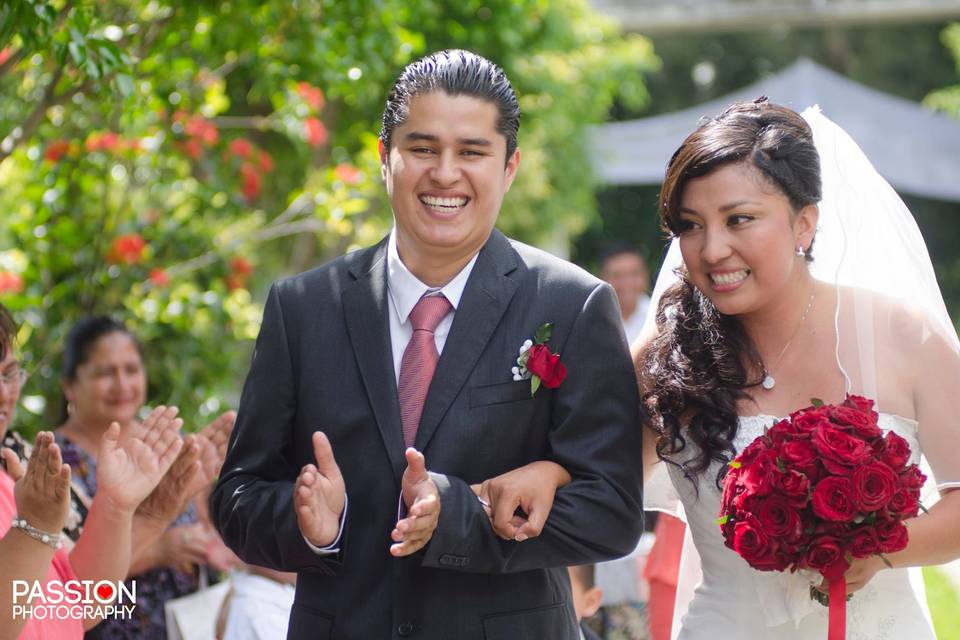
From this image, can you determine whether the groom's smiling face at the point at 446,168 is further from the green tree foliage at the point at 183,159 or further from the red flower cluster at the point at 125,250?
the red flower cluster at the point at 125,250

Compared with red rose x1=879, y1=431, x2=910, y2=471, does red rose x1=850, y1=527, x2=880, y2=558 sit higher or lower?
lower

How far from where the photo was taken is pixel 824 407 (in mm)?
3189

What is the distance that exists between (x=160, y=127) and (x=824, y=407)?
459cm

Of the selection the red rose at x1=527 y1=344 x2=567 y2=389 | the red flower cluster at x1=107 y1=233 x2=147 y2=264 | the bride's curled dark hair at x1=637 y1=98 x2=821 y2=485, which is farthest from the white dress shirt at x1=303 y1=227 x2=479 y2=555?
the red flower cluster at x1=107 y1=233 x2=147 y2=264

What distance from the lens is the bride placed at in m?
3.43

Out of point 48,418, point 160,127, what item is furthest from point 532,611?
point 160,127

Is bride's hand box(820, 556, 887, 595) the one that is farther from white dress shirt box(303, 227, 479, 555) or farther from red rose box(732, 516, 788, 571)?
white dress shirt box(303, 227, 479, 555)

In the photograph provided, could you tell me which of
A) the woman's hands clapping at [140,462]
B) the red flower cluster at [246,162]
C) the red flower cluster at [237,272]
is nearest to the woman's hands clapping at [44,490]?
the woman's hands clapping at [140,462]

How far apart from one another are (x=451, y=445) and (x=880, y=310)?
1.31 m

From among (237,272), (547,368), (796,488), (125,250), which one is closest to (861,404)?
(796,488)

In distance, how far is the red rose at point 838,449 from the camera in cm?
302

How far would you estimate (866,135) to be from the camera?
1597 cm

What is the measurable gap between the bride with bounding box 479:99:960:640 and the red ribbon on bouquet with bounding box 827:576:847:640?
14 cm

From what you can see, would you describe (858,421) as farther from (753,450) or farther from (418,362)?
(418,362)
